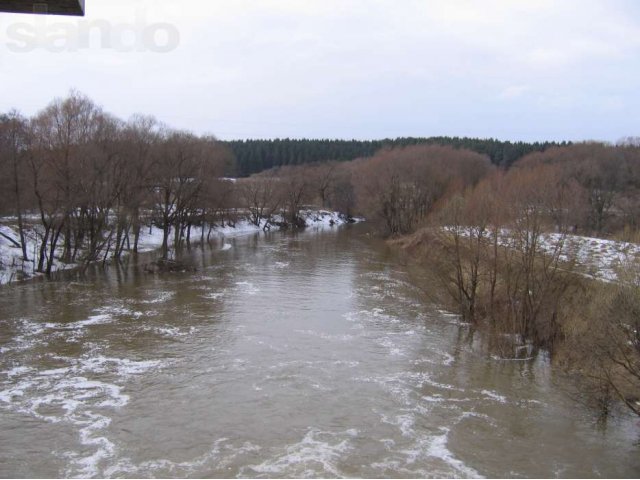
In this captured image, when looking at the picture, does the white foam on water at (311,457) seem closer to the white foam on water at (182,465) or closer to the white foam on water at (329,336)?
the white foam on water at (182,465)

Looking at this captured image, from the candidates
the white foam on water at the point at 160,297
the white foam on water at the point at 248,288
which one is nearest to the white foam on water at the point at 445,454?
the white foam on water at the point at 248,288

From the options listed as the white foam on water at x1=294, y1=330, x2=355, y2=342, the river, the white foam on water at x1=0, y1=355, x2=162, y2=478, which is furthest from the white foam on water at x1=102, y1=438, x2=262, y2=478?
the white foam on water at x1=294, y1=330, x2=355, y2=342

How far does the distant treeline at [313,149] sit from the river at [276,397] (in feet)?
366

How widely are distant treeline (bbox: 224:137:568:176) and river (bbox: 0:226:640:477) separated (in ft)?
366

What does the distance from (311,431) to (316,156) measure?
14089 cm

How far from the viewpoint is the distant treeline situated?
13262 cm

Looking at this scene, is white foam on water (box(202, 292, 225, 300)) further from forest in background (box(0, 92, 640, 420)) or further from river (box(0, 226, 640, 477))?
forest in background (box(0, 92, 640, 420))

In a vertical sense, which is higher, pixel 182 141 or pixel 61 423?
pixel 182 141

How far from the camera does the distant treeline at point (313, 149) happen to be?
133m

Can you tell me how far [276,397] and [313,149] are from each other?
142m

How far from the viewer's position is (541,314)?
65.5ft

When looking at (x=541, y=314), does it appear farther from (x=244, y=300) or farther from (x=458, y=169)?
(x=458, y=169)

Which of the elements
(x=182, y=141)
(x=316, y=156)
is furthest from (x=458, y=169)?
(x=316, y=156)

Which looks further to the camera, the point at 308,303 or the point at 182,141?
the point at 182,141
